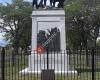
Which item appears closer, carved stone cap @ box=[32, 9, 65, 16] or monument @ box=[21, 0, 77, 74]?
monument @ box=[21, 0, 77, 74]

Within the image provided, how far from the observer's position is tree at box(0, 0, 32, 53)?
55625 millimetres

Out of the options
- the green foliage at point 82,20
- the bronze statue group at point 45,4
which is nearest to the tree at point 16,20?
the green foliage at point 82,20

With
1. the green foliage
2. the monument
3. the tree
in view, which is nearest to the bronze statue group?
the monument

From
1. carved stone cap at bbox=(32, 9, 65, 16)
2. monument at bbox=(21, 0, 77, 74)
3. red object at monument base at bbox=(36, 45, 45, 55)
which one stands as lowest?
red object at monument base at bbox=(36, 45, 45, 55)

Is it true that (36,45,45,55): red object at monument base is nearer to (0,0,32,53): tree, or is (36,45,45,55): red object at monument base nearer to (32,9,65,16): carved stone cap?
(32,9,65,16): carved stone cap

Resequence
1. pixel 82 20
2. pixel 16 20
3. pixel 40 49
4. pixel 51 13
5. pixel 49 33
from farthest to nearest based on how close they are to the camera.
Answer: pixel 16 20 < pixel 82 20 < pixel 51 13 < pixel 49 33 < pixel 40 49

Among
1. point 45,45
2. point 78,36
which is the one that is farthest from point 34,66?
point 78,36

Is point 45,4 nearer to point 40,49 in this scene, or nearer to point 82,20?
point 40,49

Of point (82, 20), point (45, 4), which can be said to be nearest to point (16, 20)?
point (82, 20)

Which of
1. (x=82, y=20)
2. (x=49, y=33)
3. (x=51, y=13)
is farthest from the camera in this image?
(x=82, y=20)

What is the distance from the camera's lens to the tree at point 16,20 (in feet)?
182

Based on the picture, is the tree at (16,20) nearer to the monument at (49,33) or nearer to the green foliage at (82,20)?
the green foliage at (82,20)

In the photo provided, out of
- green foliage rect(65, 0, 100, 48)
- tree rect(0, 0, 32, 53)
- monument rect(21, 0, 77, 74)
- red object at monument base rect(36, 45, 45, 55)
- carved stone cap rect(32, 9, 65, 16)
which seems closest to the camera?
red object at monument base rect(36, 45, 45, 55)

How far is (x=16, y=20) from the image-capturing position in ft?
188
